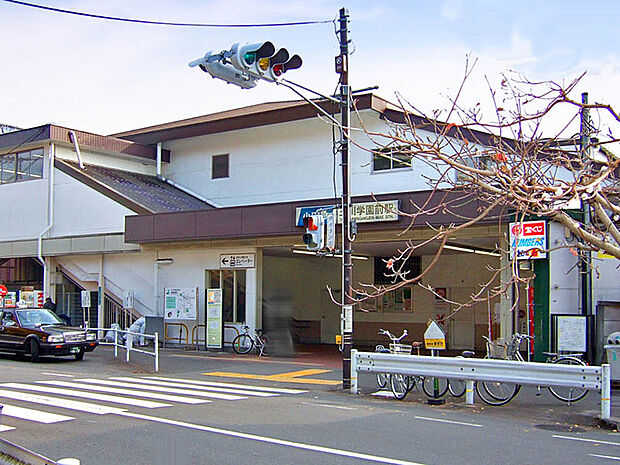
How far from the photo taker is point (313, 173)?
27.9 meters

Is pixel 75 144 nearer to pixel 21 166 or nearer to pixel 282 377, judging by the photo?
pixel 21 166

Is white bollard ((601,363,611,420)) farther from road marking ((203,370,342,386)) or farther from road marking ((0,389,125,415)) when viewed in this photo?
road marking ((0,389,125,415))

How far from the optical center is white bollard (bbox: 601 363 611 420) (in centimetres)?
1173

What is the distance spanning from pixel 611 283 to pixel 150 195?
18767mm

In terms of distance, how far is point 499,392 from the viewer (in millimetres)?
13789

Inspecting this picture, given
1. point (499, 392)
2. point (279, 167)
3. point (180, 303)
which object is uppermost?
point (279, 167)

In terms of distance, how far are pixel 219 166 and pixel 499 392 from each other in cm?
1981

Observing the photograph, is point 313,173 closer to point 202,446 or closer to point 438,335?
point 438,335

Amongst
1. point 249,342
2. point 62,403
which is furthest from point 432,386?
point 249,342

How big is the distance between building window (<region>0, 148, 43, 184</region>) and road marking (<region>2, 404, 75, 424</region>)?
21.1 meters

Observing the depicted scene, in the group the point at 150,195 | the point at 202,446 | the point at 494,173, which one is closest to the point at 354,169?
the point at 150,195

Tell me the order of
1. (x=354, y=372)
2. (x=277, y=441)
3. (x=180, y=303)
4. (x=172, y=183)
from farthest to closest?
(x=172, y=183), (x=180, y=303), (x=354, y=372), (x=277, y=441)

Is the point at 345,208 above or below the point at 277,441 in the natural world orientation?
above

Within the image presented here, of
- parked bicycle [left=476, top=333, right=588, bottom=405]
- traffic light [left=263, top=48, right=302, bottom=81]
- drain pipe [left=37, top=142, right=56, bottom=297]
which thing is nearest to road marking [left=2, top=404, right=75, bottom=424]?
traffic light [left=263, top=48, right=302, bottom=81]
